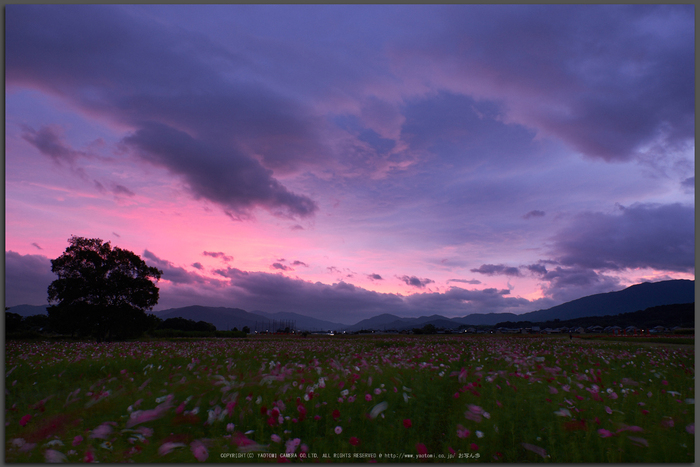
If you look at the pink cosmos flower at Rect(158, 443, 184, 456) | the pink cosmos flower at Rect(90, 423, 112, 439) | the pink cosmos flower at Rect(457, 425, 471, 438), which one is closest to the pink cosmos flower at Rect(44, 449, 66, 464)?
the pink cosmos flower at Rect(90, 423, 112, 439)

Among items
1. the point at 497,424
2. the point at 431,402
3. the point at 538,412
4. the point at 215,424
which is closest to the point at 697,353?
the point at 538,412

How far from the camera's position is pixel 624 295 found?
18300 centimetres

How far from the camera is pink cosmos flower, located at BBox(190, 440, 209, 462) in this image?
4582 mm

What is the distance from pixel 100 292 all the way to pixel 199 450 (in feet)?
108

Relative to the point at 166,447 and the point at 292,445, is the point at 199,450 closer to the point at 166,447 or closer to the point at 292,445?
the point at 166,447

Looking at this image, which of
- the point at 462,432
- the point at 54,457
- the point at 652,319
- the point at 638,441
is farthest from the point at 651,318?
the point at 54,457

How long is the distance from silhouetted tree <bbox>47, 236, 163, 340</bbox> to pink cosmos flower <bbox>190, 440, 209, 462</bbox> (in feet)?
105

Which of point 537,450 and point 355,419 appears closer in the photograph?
point 537,450

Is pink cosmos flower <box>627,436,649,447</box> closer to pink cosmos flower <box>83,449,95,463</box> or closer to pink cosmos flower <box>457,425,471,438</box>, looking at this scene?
pink cosmos flower <box>457,425,471,438</box>

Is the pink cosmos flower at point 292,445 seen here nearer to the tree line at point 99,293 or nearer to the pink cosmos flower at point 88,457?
the pink cosmos flower at point 88,457

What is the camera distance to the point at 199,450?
4645 mm

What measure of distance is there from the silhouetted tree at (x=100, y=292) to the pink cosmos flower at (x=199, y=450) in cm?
3195

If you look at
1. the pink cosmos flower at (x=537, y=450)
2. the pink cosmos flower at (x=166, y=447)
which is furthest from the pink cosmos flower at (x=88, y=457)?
the pink cosmos flower at (x=537, y=450)

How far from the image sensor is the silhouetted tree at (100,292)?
94.4ft
